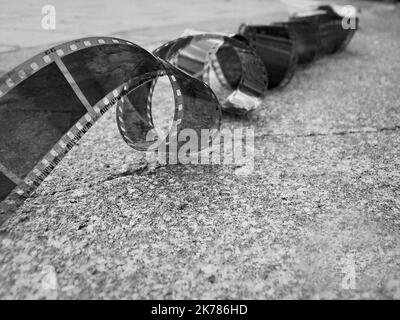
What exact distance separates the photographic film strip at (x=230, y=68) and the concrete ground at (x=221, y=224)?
1.28ft

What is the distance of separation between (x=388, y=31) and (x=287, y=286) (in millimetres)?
5296

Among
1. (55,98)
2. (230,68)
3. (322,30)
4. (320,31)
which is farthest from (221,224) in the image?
(322,30)

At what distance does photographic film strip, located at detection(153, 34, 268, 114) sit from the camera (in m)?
2.47

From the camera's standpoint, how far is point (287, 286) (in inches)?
47.2

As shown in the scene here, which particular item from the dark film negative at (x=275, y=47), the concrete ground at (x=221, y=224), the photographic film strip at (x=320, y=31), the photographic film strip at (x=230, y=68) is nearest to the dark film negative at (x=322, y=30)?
the photographic film strip at (x=320, y=31)

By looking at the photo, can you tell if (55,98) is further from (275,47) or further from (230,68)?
(275,47)

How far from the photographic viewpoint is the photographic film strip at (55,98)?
1.35 meters

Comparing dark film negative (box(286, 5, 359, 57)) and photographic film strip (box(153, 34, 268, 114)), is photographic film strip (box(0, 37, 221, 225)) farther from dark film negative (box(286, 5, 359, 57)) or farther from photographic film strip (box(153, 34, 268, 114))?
dark film negative (box(286, 5, 359, 57))

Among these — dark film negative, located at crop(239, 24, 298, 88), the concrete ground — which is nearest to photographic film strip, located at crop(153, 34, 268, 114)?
dark film negative, located at crop(239, 24, 298, 88)

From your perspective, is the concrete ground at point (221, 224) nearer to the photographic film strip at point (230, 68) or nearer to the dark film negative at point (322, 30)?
the photographic film strip at point (230, 68)

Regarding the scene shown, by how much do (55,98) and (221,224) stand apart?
87cm

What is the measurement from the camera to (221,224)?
1.47 m
